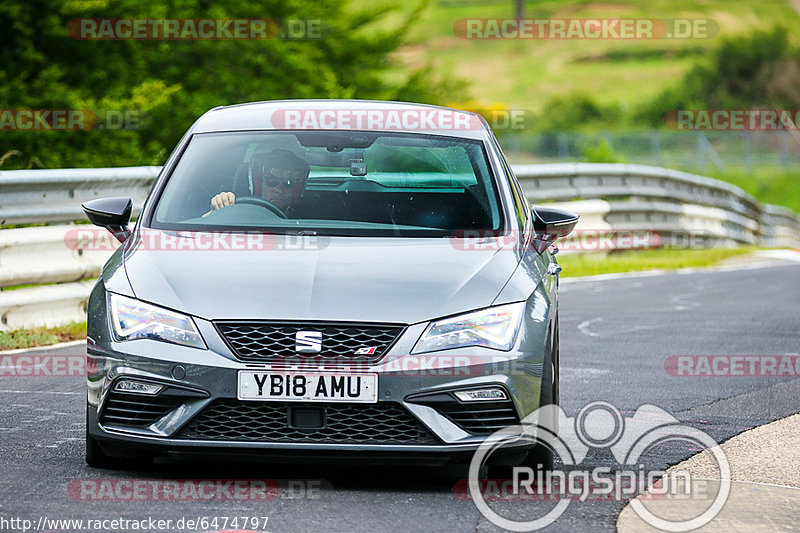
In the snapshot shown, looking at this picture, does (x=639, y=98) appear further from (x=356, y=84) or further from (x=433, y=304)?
(x=433, y=304)

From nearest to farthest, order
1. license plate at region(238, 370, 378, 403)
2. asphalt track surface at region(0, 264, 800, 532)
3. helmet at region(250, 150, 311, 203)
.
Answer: asphalt track surface at region(0, 264, 800, 532), license plate at region(238, 370, 378, 403), helmet at region(250, 150, 311, 203)

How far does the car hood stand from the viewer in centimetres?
519

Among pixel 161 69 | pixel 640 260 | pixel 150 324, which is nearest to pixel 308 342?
pixel 150 324

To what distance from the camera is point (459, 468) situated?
5.89 metres

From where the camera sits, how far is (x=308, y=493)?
520 cm

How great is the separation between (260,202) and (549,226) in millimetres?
1316

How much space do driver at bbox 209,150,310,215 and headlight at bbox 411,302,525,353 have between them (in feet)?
4.26

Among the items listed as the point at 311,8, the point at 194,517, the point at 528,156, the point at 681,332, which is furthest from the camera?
the point at 528,156

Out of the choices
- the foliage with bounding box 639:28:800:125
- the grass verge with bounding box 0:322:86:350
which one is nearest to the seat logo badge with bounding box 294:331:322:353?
the grass verge with bounding box 0:322:86:350

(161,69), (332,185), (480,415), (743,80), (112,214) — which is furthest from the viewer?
(743,80)

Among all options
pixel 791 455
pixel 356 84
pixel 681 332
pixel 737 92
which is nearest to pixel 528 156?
pixel 356 84

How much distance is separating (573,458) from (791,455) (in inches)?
40.6

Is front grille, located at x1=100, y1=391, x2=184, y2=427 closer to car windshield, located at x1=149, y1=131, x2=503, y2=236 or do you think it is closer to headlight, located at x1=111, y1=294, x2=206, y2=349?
headlight, located at x1=111, y1=294, x2=206, y2=349

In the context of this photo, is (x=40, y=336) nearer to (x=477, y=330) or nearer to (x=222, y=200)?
(x=222, y=200)
